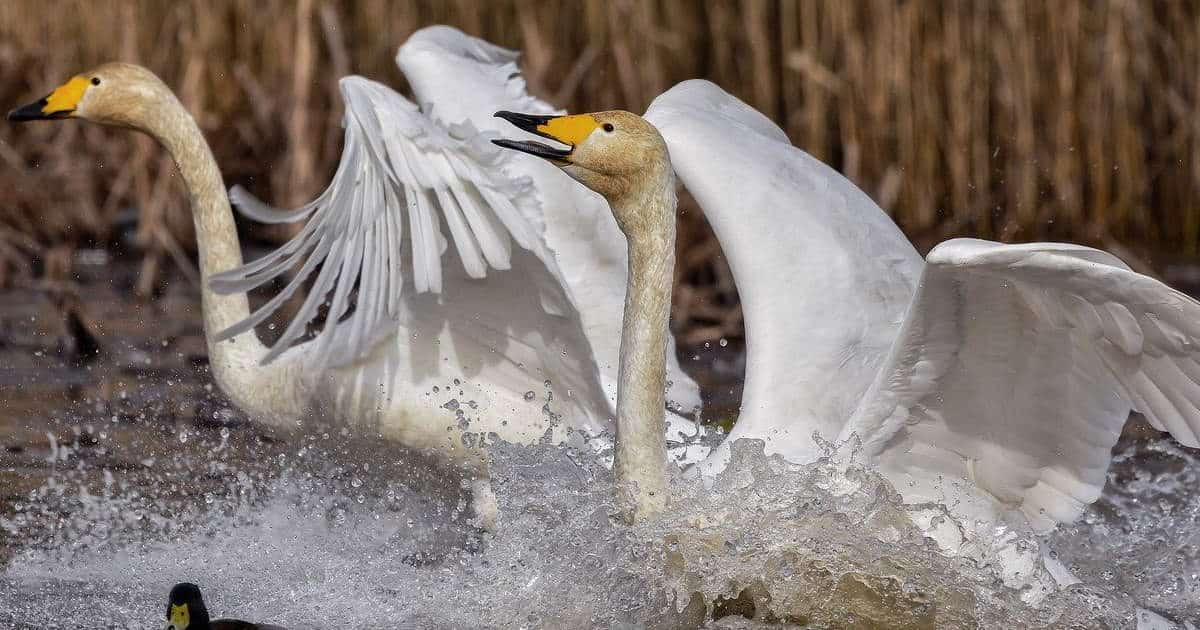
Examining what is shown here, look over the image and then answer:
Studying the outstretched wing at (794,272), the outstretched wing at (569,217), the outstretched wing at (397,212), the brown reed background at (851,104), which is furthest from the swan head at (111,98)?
the brown reed background at (851,104)

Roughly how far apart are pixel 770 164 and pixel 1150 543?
168 centimetres

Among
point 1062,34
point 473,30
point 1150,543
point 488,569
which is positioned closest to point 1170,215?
point 1062,34

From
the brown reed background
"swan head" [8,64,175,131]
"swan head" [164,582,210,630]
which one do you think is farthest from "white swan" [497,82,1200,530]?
the brown reed background

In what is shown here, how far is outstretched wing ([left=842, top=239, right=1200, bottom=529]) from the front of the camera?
3.77m

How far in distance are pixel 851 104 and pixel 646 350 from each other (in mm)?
5311

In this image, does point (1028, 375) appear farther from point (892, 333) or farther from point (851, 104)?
point (851, 104)

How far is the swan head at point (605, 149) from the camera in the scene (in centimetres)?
425

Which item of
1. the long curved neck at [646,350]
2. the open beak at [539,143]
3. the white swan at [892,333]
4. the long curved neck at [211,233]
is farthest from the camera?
the long curved neck at [211,233]

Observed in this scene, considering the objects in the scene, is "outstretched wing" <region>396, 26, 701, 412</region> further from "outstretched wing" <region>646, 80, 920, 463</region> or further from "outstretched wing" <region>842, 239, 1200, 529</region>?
"outstretched wing" <region>842, 239, 1200, 529</region>

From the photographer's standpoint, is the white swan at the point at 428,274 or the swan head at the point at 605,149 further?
the white swan at the point at 428,274

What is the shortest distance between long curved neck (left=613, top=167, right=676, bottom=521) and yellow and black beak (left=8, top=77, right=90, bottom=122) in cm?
241

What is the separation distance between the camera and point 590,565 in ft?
14.8

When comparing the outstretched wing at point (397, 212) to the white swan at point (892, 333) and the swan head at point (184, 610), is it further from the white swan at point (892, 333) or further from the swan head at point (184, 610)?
the swan head at point (184, 610)

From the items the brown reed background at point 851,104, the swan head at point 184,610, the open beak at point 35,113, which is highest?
the open beak at point 35,113
